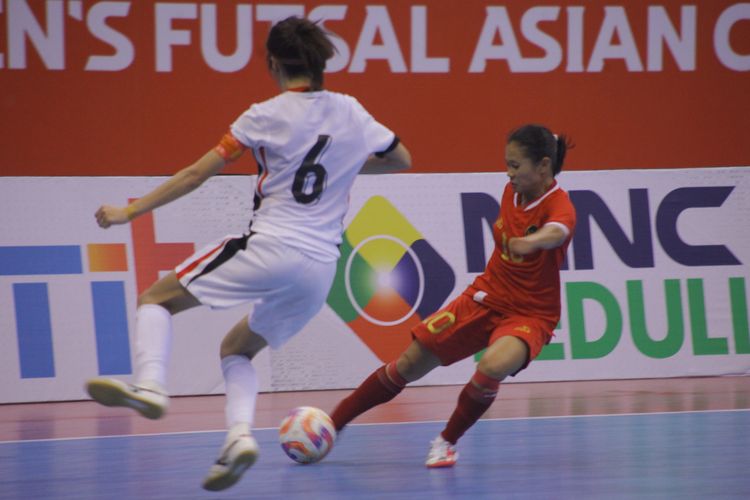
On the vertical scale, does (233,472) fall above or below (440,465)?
above

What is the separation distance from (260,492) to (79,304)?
3.30 metres

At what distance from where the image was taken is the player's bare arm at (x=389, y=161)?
4.43 m

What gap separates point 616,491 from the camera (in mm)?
4523

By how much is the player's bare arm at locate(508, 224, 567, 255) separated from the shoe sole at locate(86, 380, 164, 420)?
5.64ft

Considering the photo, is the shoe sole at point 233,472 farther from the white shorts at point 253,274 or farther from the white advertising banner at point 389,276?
the white advertising banner at point 389,276

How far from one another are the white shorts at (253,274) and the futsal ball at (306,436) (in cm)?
100

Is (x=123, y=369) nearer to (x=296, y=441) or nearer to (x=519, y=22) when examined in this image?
(x=296, y=441)

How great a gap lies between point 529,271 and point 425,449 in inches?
43.1

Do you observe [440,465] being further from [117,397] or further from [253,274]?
[117,397]

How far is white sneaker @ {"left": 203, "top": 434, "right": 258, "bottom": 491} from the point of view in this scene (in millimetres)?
3922

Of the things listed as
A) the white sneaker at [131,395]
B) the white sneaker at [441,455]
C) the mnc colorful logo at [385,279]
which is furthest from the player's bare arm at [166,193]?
the mnc colorful logo at [385,279]

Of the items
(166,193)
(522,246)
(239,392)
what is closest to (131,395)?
(239,392)

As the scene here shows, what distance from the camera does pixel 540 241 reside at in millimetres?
4812

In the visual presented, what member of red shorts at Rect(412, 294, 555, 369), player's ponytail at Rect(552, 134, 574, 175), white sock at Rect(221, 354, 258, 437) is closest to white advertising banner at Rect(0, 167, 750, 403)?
red shorts at Rect(412, 294, 555, 369)
